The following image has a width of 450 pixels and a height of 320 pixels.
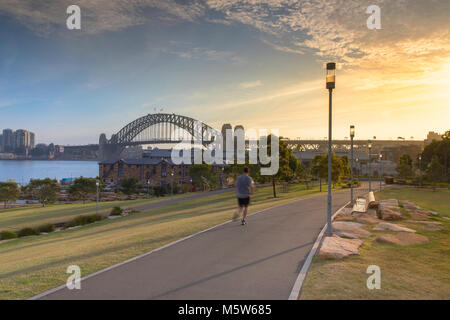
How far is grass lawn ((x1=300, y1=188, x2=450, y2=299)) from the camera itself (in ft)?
18.9

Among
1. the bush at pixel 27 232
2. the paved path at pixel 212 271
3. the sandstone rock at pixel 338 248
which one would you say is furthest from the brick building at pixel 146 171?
the sandstone rock at pixel 338 248

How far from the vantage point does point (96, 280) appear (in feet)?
21.0

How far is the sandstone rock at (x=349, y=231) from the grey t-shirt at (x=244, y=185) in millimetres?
3455

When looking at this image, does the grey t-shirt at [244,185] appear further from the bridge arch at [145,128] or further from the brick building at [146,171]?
the bridge arch at [145,128]

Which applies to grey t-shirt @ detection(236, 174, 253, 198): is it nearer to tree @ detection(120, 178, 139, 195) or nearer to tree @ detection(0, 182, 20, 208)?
tree @ detection(0, 182, 20, 208)

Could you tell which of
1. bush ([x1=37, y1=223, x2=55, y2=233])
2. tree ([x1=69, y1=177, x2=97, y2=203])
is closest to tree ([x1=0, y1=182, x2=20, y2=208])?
tree ([x1=69, y1=177, x2=97, y2=203])

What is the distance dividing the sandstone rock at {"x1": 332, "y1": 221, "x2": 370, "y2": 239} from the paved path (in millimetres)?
1062

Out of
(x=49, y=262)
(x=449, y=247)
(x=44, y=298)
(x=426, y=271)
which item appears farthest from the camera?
(x=449, y=247)

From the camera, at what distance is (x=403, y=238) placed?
10047mm

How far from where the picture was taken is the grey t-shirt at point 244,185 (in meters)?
10.9

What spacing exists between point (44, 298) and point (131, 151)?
186 metres
